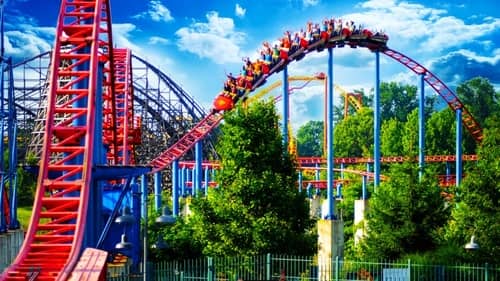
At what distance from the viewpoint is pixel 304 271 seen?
1902cm

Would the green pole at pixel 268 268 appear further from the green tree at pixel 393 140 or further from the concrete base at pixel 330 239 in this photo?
the green tree at pixel 393 140

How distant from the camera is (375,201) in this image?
19.5m

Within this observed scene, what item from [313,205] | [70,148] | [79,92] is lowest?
[313,205]

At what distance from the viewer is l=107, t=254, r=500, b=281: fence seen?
16797 mm

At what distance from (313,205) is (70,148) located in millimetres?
23083

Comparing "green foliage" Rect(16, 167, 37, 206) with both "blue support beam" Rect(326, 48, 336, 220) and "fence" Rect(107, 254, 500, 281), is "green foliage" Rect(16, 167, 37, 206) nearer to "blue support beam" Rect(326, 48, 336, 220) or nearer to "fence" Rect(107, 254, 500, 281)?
"blue support beam" Rect(326, 48, 336, 220)

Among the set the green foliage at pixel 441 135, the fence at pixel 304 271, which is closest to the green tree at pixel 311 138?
the green foliage at pixel 441 135

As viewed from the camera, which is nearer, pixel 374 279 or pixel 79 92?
pixel 79 92

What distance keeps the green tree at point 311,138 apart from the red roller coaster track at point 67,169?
73082 millimetres

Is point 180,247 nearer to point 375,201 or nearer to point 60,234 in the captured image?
point 375,201

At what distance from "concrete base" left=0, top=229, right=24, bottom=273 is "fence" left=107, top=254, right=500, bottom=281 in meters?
3.19

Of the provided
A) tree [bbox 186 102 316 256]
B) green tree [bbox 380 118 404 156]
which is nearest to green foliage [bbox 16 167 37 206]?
tree [bbox 186 102 316 256]

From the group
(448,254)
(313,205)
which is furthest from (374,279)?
(313,205)

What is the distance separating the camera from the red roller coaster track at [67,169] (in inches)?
505
